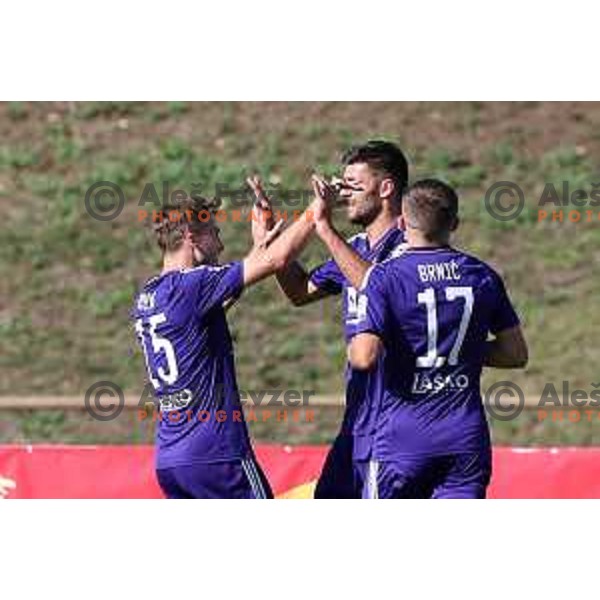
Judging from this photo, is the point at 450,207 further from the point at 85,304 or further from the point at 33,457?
the point at 85,304

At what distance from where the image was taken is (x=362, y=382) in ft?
27.1

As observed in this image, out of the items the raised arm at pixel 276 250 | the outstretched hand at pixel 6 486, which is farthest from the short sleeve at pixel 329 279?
the outstretched hand at pixel 6 486

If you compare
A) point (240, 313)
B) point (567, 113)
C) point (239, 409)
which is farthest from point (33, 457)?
→ point (567, 113)

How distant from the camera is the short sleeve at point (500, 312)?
789cm

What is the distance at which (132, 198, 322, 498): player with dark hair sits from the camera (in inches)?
326

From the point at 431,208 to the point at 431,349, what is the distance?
24.7 inches

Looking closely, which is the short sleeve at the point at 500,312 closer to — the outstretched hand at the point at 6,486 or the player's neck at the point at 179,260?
the player's neck at the point at 179,260

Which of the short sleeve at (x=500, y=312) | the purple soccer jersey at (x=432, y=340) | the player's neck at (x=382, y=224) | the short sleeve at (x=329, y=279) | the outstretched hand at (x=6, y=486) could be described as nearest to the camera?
the purple soccer jersey at (x=432, y=340)

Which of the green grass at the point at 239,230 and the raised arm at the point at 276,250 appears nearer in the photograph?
the raised arm at the point at 276,250

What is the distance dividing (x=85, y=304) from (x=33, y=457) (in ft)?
19.5

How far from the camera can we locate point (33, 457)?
34.8 feet

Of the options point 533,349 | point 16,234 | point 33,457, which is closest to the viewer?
point 33,457

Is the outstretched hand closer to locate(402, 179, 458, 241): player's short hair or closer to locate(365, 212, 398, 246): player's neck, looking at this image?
locate(365, 212, 398, 246): player's neck

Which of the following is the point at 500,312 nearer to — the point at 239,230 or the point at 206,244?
the point at 206,244
